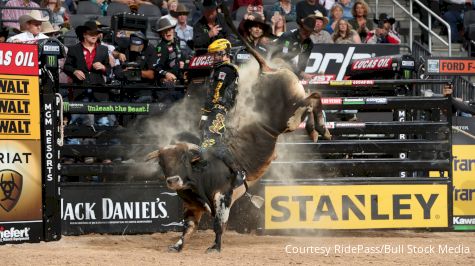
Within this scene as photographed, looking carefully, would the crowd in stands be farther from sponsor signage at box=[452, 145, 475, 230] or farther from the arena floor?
sponsor signage at box=[452, 145, 475, 230]

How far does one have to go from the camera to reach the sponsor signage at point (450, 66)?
43.9 ft

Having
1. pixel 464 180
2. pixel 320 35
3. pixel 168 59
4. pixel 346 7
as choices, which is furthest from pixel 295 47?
pixel 346 7

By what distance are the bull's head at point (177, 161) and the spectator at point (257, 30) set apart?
10.5 feet

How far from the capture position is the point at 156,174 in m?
12.9

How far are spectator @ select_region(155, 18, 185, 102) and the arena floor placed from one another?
2.25m

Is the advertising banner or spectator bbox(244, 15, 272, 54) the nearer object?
the advertising banner

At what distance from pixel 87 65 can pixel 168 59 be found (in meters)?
1.18

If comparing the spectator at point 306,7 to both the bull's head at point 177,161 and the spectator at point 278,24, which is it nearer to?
the spectator at point 278,24

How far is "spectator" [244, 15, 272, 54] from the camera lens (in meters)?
14.1

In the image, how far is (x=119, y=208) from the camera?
1276 cm

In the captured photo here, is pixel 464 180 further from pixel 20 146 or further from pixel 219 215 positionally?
pixel 20 146

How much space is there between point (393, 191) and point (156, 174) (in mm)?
3133

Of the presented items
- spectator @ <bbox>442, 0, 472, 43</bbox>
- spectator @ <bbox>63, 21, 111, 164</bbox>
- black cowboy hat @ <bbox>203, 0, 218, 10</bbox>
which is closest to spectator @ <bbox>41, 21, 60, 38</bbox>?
spectator @ <bbox>63, 21, 111, 164</bbox>

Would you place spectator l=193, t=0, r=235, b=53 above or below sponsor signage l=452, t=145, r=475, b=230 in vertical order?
above
